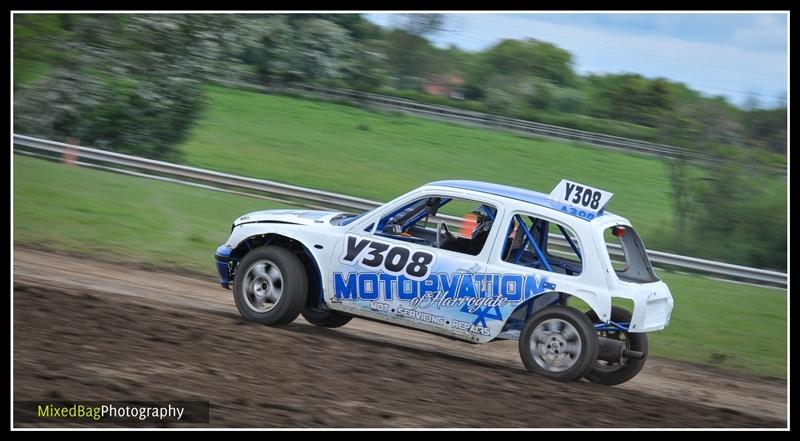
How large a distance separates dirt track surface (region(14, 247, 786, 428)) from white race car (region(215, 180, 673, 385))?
1.13ft

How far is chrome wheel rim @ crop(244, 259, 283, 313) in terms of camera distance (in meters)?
9.71

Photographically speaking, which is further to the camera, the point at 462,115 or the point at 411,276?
the point at 462,115

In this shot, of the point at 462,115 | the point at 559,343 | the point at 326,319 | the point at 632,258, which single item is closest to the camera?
the point at 559,343

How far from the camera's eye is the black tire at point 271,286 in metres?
9.56

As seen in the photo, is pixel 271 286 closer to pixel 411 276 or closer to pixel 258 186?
pixel 411 276

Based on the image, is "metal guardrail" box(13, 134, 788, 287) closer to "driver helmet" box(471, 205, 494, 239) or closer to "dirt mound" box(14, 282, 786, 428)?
"driver helmet" box(471, 205, 494, 239)

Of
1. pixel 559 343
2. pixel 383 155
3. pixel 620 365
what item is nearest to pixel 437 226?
pixel 559 343

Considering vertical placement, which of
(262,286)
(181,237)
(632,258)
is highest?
(181,237)

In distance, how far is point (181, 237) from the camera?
605 inches

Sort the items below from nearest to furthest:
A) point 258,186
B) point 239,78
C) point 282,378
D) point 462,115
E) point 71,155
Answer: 1. point 282,378
2. point 258,186
3. point 71,155
4. point 239,78
5. point 462,115

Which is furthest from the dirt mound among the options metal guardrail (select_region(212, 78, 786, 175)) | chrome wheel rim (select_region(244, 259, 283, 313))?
metal guardrail (select_region(212, 78, 786, 175))

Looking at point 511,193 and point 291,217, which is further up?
point 511,193

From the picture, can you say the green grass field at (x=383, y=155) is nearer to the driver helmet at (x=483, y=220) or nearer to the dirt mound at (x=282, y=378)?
the driver helmet at (x=483, y=220)

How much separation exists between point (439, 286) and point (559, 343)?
1196 millimetres
